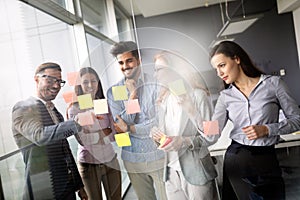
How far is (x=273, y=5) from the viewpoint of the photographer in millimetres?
1178

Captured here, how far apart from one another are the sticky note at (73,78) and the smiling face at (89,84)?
0.09ft

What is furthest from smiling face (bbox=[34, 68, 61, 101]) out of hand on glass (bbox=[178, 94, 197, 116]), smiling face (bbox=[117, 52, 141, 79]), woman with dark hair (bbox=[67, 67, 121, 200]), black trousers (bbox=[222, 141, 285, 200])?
black trousers (bbox=[222, 141, 285, 200])

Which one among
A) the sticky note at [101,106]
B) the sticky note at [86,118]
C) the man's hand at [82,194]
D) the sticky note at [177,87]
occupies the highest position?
the sticky note at [177,87]

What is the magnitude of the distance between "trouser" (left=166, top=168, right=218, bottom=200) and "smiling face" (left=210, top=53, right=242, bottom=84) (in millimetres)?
501

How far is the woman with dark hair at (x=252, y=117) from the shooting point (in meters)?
1.20

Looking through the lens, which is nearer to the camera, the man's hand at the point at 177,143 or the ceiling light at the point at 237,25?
the ceiling light at the point at 237,25

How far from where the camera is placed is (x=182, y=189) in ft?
4.57

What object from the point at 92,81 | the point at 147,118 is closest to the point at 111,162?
the point at 147,118

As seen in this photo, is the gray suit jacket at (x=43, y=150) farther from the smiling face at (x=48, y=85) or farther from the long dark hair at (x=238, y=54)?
the long dark hair at (x=238, y=54)

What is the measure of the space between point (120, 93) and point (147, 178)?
44cm

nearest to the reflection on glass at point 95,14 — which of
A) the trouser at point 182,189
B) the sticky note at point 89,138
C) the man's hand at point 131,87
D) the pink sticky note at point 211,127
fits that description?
the man's hand at point 131,87

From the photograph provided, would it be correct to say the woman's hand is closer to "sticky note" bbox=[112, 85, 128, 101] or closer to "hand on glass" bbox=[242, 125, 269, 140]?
"sticky note" bbox=[112, 85, 128, 101]

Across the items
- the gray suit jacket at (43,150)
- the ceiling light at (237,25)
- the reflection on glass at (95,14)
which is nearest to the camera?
the ceiling light at (237,25)

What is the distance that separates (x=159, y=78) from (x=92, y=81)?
326 millimetres
